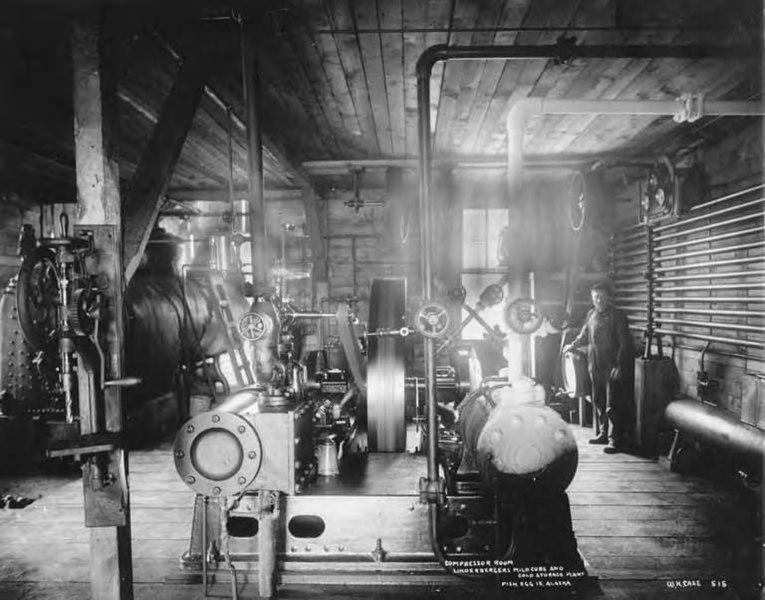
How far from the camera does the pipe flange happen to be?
2.77 meters

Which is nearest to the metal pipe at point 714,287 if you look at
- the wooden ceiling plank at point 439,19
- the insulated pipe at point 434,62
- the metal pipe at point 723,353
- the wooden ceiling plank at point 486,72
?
the metal pipe at point 723,353

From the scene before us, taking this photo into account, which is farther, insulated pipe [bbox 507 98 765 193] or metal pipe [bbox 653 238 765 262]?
metal pipe [bbox 653 238 765 262]

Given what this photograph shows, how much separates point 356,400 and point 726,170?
5.15 meters

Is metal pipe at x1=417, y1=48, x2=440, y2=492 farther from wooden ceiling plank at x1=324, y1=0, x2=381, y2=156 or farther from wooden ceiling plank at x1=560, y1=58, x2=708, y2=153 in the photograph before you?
wooden ceiling plank at x1=560, y1=58, x2=708, y2=153

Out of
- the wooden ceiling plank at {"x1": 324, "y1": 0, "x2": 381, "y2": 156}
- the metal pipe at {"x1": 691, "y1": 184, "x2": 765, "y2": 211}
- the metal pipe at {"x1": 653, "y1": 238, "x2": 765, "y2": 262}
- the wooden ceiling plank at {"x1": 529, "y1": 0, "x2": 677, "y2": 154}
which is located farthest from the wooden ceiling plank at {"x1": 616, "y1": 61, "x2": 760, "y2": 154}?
the wooden ceiling plank at {"x1": 324, "y1": 0, "x2": 381, "y2": 156}

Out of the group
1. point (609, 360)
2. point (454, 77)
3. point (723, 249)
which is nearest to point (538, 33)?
point (454, 77)

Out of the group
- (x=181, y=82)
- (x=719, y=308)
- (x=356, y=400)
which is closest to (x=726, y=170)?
(x=719, y=308)

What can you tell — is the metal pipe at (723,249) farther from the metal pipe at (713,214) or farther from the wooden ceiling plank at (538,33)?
the wooden ceiling plank at (538,33)

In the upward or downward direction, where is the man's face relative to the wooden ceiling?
downward

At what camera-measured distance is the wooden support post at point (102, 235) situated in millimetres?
2590

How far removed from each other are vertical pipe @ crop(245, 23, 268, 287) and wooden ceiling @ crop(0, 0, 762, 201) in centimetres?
22

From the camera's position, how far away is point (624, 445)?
6195 millimetres

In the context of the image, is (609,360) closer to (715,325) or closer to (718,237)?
(715,325)

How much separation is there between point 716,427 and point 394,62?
4548 mm
